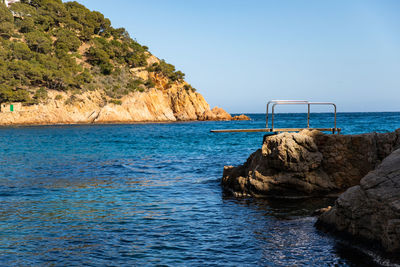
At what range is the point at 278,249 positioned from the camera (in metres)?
6.75

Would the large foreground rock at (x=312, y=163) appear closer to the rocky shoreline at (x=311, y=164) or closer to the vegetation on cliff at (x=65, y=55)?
the rocky shoreline at (x=311, y=164)

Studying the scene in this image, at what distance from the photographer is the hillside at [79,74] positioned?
6681cm

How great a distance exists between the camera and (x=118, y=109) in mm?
78062

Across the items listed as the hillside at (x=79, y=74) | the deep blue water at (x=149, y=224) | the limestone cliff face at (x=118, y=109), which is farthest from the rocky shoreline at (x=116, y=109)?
the deep blue water at (x=149, y=224)

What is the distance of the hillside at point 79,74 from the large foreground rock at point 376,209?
6714 cm

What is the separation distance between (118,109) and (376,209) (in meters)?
75.1

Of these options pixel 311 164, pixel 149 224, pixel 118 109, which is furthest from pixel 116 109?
pixel 149 224

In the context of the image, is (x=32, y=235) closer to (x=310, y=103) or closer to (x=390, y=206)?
(x=390, y=206)

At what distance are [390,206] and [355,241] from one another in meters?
1.14

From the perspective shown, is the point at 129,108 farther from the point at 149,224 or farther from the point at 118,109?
the point at 149,224

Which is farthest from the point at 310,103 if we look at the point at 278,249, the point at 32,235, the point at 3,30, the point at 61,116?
the point at 3,30

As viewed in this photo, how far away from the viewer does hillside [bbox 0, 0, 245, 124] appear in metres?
66.8

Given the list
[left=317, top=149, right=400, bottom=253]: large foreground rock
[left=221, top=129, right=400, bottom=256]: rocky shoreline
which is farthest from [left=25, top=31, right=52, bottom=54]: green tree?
[left=317, top=149, right=400, bottom=253]: large foreground rock

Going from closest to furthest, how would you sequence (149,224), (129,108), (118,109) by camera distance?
(149,224) → (118,109) → (129,108)
